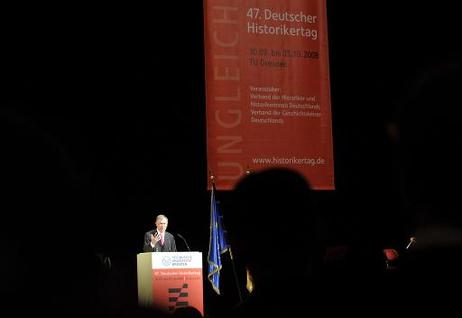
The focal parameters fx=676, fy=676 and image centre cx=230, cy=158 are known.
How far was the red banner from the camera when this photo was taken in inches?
265

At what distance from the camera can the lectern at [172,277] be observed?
238 inches

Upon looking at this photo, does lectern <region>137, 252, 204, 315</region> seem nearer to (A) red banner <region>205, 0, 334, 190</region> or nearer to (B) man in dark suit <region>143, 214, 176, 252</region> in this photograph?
(B) man in dark suit <region>143, 214, 176, 252</region>

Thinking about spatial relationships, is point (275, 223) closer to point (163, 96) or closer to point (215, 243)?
point (215, 243)

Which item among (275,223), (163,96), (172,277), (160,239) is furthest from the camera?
(163,96)

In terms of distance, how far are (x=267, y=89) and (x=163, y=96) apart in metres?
1.28

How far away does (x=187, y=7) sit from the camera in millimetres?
7715

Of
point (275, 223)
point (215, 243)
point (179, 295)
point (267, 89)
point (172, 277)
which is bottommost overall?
point (179, 295)

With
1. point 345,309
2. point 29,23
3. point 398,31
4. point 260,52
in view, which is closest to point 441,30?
point 398,31

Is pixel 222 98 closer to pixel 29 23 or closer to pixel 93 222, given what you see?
pixel 29 23

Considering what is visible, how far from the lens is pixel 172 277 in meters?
6.12

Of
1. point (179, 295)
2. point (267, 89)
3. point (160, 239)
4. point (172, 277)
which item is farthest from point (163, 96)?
point (179, 295)

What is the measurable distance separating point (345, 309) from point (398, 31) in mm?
7824

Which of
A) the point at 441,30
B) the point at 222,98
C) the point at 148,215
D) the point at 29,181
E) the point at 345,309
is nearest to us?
the point at 29,181

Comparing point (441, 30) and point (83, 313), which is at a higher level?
point (441, 30)
